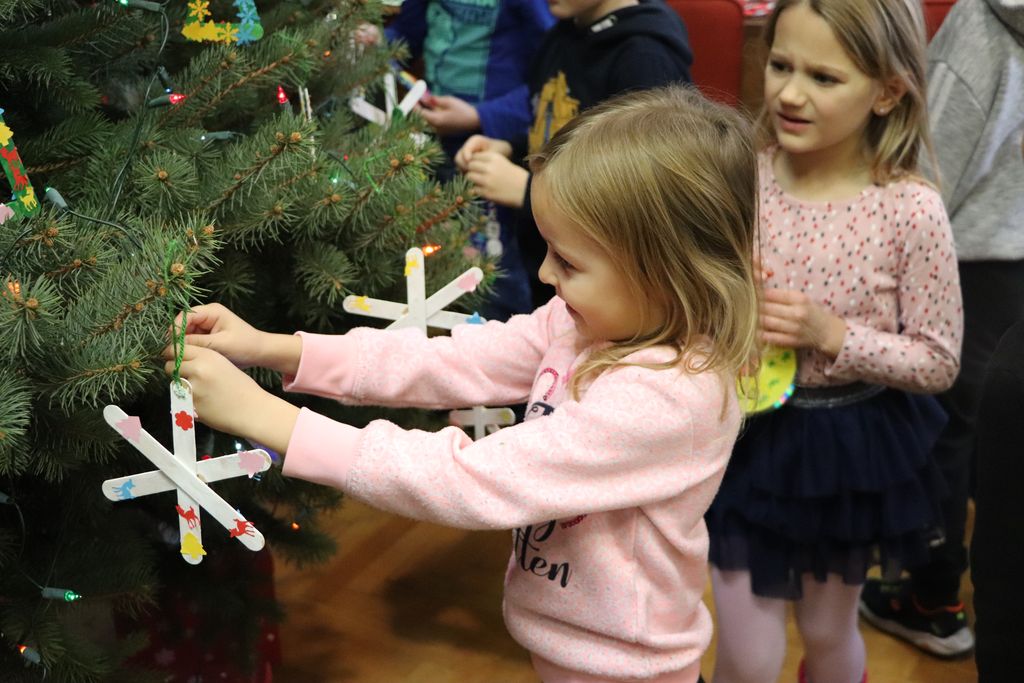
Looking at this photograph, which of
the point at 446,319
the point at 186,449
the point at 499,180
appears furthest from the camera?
the point at 499,180

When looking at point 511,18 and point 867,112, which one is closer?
point 867,112

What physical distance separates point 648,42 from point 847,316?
570mm

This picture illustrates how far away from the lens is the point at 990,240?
1.77 meters

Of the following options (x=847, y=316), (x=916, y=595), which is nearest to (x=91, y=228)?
(x=847, y=316)

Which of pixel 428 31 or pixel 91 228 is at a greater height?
pixel 91 228

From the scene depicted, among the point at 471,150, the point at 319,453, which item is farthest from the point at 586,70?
the point at 319,453

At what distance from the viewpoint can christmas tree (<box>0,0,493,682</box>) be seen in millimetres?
844

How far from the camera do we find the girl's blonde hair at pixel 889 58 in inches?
53.0

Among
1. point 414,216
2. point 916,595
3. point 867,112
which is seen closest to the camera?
point 414,216

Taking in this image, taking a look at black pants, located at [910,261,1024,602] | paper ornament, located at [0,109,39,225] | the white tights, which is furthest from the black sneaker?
paper ornament, located at [0,109,39,225]

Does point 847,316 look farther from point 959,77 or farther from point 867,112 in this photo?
point 959,77

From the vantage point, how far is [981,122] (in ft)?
5.61

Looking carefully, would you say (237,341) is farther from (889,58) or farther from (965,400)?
(965,400)

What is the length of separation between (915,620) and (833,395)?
761 mm
